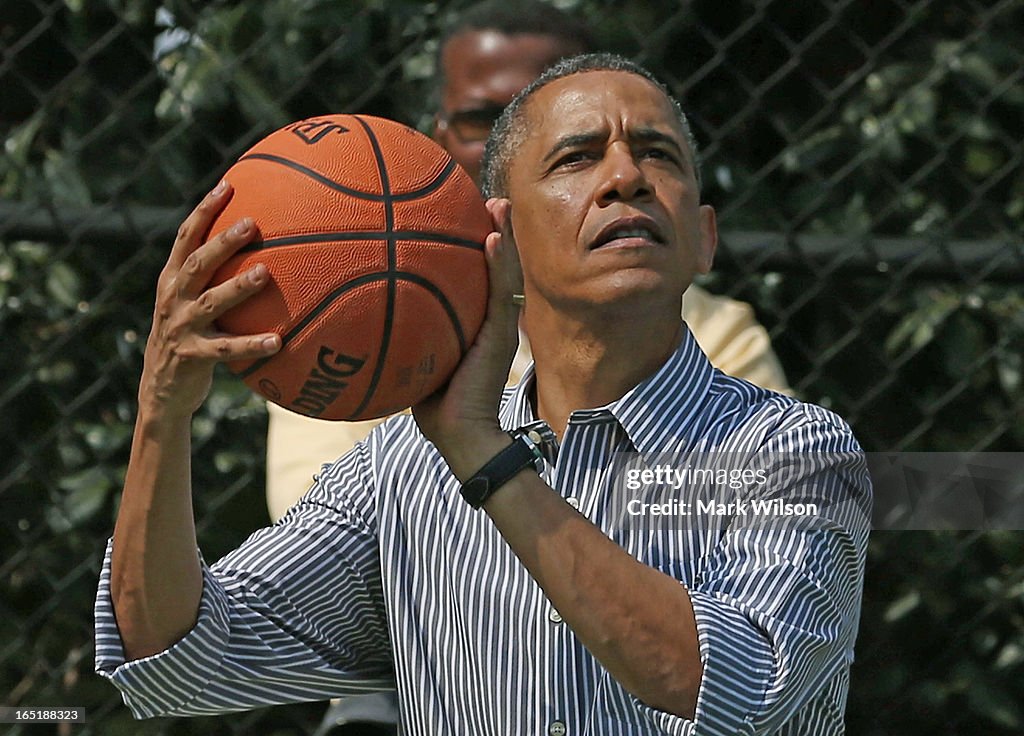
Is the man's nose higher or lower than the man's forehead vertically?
lower

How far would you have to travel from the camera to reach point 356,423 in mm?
3518

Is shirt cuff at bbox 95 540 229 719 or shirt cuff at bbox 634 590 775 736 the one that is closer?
shirt cuff at bbox 634 590 775 736

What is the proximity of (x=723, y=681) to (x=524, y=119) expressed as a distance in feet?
3.96

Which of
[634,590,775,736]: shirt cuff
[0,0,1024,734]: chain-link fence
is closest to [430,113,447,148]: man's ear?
[0,0,1024,734]: chain-link fence

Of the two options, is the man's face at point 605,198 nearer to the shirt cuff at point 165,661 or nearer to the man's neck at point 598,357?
the man's neck at point 598,357

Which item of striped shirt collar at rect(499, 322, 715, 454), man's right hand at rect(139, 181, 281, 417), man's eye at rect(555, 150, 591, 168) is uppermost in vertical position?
man's right hand at rect(139, 181, 281, 417)

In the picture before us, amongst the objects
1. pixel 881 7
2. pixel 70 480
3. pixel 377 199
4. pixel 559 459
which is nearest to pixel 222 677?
pixel 559 459

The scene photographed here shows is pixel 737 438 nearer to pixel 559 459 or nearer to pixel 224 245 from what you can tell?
pixel 559 459

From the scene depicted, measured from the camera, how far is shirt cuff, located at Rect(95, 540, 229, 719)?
2.46 meters

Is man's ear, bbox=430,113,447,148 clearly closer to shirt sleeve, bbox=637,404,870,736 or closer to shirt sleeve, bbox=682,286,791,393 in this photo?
shirt sleeve, bbox=682,286,791,393

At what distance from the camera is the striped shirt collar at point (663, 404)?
2639 millimetres

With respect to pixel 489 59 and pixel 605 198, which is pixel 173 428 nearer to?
pixel 605 198

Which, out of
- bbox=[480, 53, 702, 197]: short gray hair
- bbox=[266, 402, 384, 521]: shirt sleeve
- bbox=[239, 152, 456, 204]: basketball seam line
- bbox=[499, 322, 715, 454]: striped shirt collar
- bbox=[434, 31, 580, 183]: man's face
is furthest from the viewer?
bbox=[434, 31, 580, 183]: man's face

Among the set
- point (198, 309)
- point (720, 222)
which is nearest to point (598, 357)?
point (198, 309)
